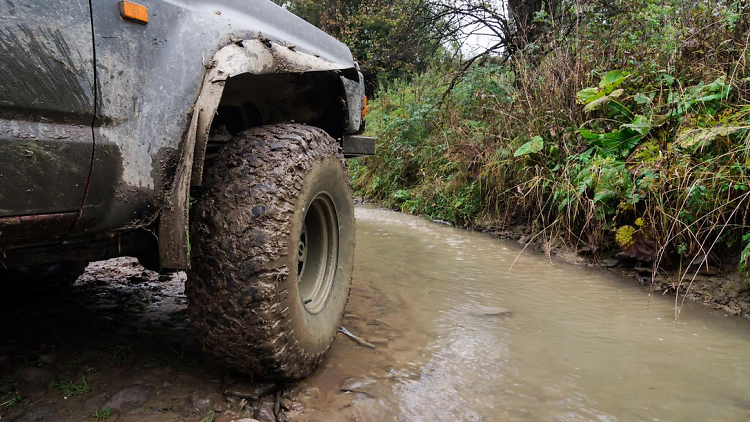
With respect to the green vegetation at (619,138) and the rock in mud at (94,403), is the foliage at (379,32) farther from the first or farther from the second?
the rock in mud at (94,403)

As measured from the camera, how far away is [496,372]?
2150 millimetres

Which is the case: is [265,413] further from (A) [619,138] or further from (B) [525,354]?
(A) [619,138]

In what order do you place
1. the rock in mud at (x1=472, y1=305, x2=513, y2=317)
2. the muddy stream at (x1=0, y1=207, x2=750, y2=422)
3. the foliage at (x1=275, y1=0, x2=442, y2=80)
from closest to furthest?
1. the muddy stream at (x1=0, y1=207, x2=750, y2=422)
2. the rock in mud at (x1=472, y1=305, x2=513, y2=317)
3. the foliage at (x1=275, y1=0, x2=442, y2=80)

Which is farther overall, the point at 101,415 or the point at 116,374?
the point at 116,374

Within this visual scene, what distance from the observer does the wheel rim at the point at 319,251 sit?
6.95 feet

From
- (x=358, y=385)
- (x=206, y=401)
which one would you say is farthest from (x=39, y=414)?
(x=358, y=385)

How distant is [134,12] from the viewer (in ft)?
4.69

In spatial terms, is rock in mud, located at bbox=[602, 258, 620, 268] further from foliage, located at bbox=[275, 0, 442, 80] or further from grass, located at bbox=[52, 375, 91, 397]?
foliage, located at bbox=[275, 0, 442, 80]

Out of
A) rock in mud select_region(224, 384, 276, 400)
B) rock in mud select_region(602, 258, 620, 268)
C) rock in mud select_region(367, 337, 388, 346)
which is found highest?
rock in mud select_region(602, 258, 620, 268)

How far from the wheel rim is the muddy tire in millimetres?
1376

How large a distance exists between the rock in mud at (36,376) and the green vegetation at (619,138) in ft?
11.3

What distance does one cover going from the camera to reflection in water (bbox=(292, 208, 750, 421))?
1854 mm

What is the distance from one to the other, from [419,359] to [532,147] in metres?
3.36

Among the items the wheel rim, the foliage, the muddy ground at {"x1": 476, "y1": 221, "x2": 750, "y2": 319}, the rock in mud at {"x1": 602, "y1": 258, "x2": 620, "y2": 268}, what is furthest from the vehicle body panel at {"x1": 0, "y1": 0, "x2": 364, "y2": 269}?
the foliage
